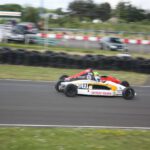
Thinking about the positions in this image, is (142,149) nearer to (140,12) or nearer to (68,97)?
(68,97)

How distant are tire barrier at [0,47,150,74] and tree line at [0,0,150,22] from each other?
38.4 meters

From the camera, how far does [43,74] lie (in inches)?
627

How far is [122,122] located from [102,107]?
1.51 metres

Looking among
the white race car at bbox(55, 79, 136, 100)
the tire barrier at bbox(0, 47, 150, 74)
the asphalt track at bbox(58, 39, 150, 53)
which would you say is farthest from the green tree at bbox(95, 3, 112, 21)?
the white race car at bbox(55, 79, 136, 100)

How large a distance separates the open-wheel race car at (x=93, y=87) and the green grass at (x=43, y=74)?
303 centimetres

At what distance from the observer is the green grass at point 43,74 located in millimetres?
15139

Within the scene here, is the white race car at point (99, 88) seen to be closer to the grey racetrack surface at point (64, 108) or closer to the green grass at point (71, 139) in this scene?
the grey racetrack surface at point (64, 108)

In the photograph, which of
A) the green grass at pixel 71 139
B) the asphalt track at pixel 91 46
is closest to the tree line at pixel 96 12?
the asphalt track at pixel 91 46

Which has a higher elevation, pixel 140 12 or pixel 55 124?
pixel 140 12

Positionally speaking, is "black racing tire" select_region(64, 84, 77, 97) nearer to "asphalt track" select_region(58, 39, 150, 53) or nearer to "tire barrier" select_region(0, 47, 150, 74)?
"tire barrier" select_region(0, 47, 150, 74)

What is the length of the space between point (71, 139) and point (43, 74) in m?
9.02

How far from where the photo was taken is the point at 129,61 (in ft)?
58.7

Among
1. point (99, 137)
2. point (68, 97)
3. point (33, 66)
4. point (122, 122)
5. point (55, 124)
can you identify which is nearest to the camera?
point (99, 137)

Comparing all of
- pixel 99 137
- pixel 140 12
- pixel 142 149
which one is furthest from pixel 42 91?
pixel 140 12
